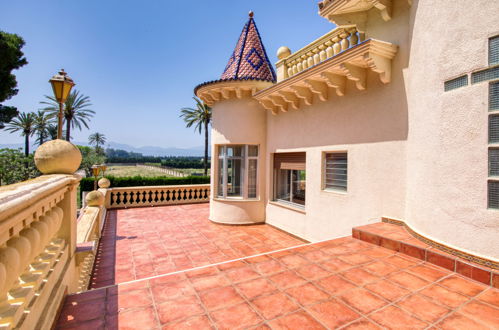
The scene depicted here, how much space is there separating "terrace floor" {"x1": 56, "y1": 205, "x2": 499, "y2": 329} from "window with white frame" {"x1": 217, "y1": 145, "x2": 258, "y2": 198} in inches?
219

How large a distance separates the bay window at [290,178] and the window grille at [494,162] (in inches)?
187

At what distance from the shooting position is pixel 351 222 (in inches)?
233

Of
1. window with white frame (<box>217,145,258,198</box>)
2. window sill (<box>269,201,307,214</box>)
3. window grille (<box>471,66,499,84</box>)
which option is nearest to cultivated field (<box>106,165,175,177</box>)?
window with white frame (<box>217,145,258,198</box>)

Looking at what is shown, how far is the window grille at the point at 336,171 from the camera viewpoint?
6410 millimetres

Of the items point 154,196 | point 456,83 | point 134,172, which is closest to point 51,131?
point 134,172

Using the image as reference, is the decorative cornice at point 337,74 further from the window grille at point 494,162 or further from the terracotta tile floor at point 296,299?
the terracotta tile floor at point 296,299

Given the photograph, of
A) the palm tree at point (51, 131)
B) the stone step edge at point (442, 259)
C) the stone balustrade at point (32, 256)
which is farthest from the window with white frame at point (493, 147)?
the palm tree at point (51, 131)

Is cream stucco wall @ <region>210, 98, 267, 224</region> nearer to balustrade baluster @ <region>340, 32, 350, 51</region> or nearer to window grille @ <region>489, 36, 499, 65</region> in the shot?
balustrade baluster @ <region>340, 32, 350, 51</region>

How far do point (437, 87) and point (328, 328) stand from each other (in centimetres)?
359

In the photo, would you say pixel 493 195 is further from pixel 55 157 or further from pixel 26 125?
pixel 26 125

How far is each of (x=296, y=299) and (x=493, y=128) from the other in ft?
10.2

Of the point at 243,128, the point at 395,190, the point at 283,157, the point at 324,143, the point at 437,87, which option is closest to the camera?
the point at 437,87

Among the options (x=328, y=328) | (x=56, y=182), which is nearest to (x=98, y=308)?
(x=56, y=182)

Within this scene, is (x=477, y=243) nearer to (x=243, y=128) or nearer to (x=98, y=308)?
(x=98, y=308)
